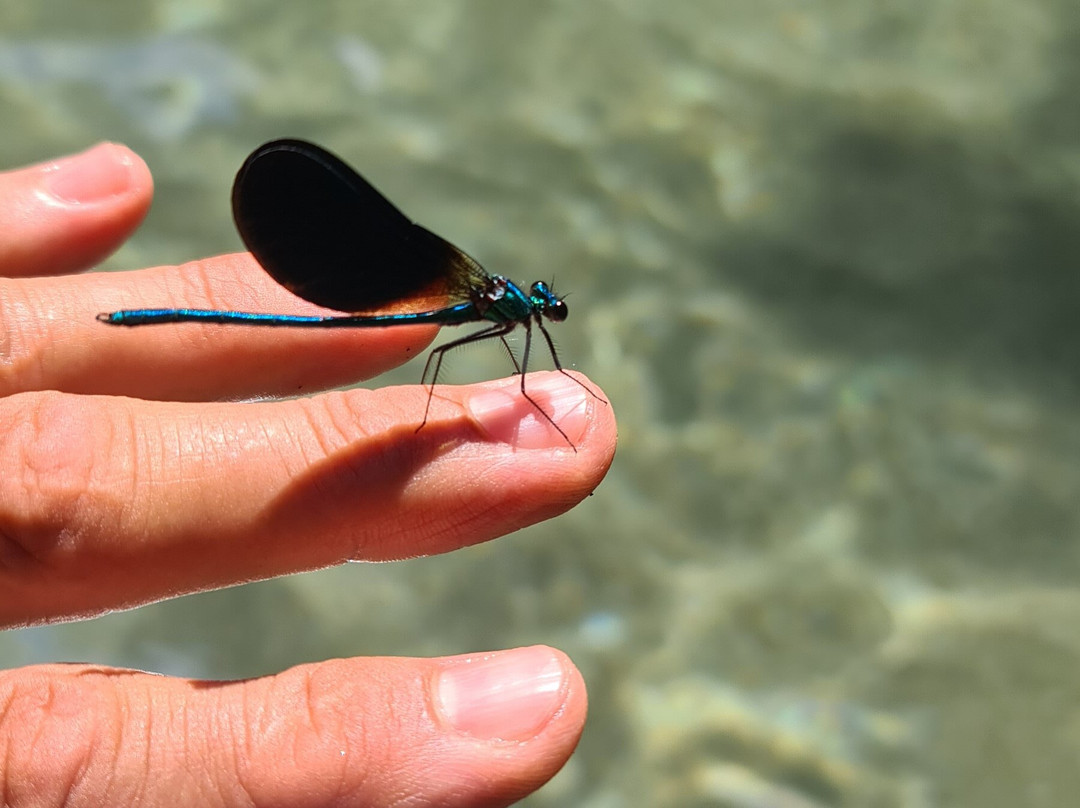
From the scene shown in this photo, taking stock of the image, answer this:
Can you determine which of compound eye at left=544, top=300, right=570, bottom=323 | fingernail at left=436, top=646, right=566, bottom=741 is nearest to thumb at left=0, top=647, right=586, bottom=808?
Result: fingernail at left=436, top=646, right=566, bottom=741

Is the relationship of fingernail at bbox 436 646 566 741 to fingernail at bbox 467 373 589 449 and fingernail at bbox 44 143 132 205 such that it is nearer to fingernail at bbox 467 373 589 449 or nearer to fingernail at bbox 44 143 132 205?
fingernail at bbox 467 373 589 449

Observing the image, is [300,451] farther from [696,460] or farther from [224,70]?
[224,70]

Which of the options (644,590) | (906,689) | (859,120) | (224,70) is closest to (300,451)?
(644,590)

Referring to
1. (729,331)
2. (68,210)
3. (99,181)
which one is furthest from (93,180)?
(729,331)

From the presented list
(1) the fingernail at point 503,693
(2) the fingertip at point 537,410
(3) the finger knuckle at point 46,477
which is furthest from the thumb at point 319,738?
(2) the fingertip at point 537,410

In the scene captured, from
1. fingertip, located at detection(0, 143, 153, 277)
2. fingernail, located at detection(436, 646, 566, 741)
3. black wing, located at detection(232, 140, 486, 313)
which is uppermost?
fingertip, located at detection(0, 143, 153, 277)

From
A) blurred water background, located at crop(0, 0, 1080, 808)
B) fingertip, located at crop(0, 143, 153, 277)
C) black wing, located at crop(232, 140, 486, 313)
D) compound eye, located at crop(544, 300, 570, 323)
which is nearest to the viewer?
black wing, located at crop(232, 140, 486, 313)
